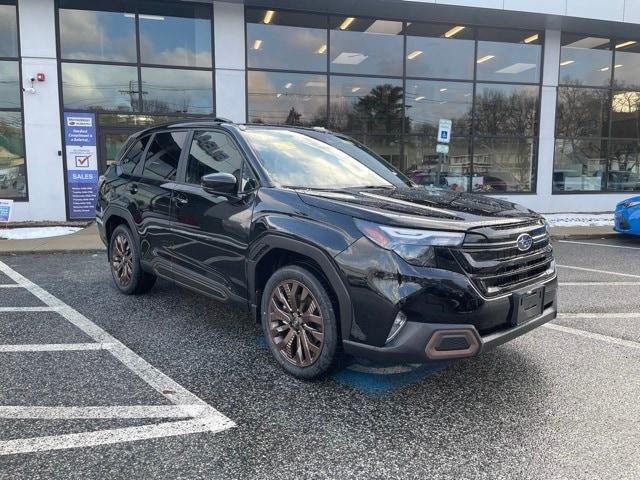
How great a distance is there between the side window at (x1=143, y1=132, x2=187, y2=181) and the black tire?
0.76 meters

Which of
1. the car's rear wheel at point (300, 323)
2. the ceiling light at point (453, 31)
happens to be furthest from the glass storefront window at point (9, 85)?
the car's rear wheel at point (300, 323)

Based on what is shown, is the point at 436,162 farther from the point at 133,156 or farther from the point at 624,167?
the point at 133,156

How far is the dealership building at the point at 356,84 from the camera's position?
A: 12148 millimetres

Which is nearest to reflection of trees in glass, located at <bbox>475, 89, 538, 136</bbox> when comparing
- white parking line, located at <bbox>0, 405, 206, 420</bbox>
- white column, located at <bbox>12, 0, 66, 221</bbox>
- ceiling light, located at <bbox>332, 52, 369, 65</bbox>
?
ceiling light, located at <bbox>332, 52, 369, 65</bbox>

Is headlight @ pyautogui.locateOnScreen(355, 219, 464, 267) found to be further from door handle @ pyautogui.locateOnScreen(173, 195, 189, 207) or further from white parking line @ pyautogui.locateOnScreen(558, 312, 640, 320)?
white parking line @ pyautogui.locateOnScreen(558, 312, 640, 320)

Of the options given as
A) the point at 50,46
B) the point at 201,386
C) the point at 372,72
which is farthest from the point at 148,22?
the point at 201,386

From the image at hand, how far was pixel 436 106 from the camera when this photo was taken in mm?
14656

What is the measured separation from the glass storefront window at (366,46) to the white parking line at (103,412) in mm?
12065

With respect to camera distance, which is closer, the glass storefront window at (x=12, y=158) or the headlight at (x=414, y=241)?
the headlight at (x=414, y=241)

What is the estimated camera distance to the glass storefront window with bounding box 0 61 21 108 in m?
12.0

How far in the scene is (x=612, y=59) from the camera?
16.0 m

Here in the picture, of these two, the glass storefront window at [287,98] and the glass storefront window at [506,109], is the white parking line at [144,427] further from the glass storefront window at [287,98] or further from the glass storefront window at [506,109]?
the glass storefront window at [506,109]

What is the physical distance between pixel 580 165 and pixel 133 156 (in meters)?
14.5

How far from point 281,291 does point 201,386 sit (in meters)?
0.84
